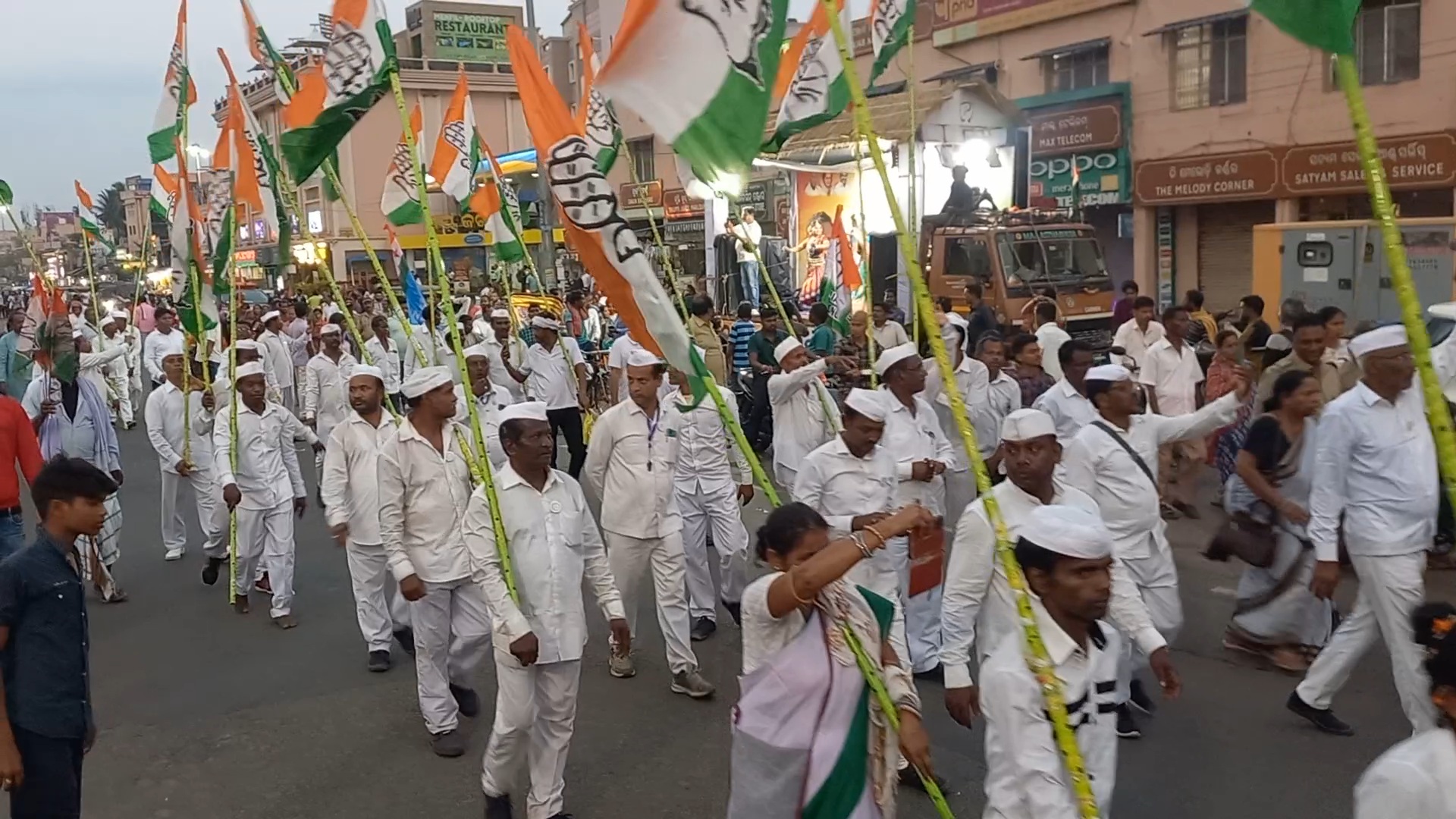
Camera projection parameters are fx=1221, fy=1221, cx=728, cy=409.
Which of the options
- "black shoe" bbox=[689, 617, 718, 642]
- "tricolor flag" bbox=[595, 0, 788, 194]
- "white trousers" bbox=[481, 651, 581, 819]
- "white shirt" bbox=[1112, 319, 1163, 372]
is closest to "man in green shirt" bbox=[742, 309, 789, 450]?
"white shirt" bbox=[1112, 319, 1163, 372]

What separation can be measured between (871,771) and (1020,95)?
22.0 metres

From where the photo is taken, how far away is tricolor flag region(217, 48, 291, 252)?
790 cm

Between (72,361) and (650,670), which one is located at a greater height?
(72,361)

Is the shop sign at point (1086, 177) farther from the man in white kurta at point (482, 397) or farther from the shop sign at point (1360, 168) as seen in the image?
the man in white kurta at point (482, 397)

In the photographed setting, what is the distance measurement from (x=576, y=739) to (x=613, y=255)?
2.69 m

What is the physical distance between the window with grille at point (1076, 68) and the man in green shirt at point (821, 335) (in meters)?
11.7

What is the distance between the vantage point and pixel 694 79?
349cm

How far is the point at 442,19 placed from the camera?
5534cm

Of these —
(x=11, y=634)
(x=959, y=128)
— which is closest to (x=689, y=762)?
(x=11, y=634)

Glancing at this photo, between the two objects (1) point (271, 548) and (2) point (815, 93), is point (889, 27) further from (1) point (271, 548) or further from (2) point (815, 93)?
(1) point (271, 548)

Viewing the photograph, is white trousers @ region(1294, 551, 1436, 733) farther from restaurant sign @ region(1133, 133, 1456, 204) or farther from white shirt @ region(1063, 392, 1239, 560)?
restaurant sign @ region(1133, 133, 1456, 204)

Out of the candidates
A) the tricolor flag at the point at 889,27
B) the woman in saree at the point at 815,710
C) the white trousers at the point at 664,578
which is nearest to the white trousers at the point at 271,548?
the white trousers at the point at 664,578

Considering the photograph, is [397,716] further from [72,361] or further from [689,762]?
[72,361]

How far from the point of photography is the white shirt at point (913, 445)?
5812 millimetres
